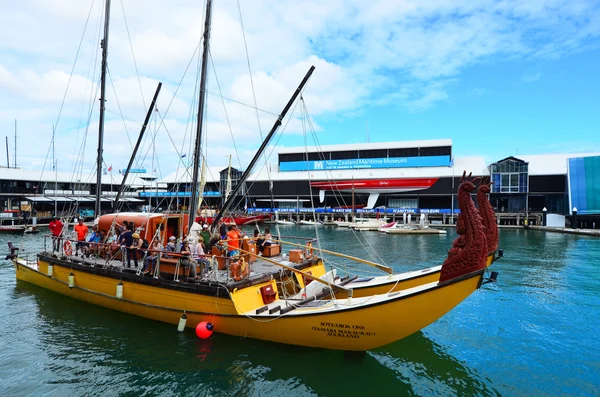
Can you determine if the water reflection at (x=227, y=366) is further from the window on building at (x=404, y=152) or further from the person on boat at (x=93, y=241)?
the window on building at (x=404, y=152)

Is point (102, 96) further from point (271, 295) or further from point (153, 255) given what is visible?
point (271, 295)

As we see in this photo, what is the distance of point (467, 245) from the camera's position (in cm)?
840

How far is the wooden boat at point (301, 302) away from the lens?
8.40 meters

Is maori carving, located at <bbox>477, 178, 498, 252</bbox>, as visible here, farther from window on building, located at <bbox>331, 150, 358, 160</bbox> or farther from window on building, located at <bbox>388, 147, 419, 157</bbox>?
window on building, located at <bbox>331, 150, 358, 160</bbox>

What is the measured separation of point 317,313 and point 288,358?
5.68ft

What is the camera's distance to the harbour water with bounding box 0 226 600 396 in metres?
8.70

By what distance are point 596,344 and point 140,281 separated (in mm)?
14292

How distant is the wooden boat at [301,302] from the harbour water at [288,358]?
0.59 meters

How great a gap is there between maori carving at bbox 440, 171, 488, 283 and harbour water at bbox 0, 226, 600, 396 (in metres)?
2.91

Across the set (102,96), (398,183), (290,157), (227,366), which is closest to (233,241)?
(227,366)

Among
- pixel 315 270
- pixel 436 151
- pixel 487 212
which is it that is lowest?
pixel 315 270

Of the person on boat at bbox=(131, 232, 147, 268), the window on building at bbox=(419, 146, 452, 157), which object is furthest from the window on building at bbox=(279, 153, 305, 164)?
the person on boat at bbox=(131, 232, 147, 268)

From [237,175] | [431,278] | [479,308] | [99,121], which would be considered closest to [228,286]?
[431,278]

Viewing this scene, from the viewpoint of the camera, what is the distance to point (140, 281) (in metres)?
11.7
